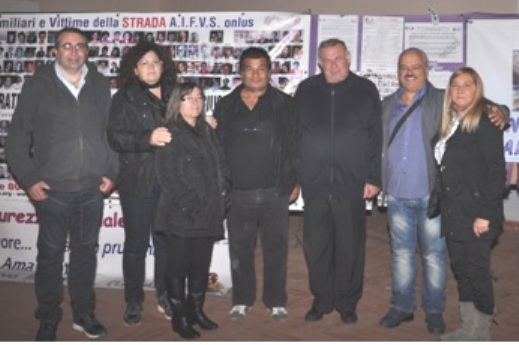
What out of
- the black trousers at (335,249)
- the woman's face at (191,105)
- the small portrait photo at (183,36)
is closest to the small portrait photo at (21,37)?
the small portrait photo at (183,36)

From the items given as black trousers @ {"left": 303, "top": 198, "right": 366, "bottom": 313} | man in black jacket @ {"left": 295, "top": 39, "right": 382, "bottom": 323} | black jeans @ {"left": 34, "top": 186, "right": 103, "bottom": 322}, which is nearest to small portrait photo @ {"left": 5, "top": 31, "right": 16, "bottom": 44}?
black jeans @ {"left": 34, "top": 186, "right": 103, "bottom": 322}

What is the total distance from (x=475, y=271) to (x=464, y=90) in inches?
39.9

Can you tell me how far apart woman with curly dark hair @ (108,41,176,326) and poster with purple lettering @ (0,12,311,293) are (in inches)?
37.5

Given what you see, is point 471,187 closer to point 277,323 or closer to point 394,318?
point 394,318

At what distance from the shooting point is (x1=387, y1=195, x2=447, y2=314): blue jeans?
356 cm

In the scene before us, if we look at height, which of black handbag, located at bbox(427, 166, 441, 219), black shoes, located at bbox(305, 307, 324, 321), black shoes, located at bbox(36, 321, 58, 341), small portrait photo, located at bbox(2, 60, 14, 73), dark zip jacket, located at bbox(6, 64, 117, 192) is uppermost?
small portrait photo, located at bbox(2, 60, 14, 73)

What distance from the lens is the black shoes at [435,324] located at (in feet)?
12.0

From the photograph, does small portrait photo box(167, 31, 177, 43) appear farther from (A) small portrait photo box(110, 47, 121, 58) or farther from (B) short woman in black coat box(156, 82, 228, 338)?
(B) short woman in black coat box(156, 82, 228, 338)

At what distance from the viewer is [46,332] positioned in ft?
11.5

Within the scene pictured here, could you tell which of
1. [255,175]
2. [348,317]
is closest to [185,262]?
[255,175]

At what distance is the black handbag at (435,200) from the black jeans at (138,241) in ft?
5.42

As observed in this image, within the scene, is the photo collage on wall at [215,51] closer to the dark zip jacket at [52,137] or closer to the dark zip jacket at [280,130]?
→ the dark zip jacket at [280,130]

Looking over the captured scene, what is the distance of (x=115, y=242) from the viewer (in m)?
4.81

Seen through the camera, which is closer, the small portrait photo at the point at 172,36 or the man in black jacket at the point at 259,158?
the man in black jacket at the point at 259,158
